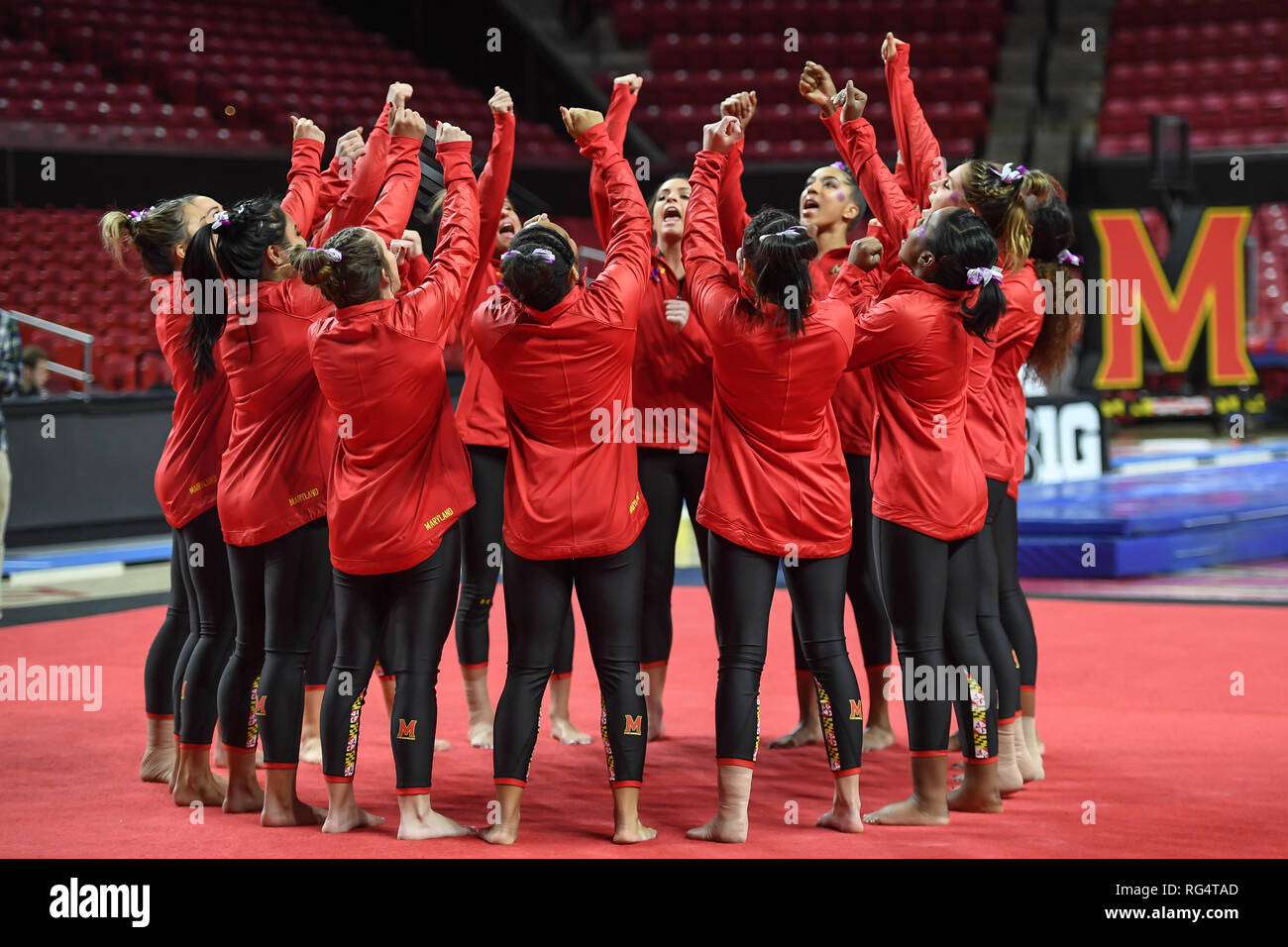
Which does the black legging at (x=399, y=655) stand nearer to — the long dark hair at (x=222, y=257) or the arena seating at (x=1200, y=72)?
the long dark hair at (x=222, y=257)

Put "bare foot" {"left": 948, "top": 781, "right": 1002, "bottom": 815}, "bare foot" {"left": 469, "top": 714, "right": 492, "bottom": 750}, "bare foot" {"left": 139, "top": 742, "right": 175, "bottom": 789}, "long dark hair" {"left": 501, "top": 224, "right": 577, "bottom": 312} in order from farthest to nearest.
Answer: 1. "bare foot" {"left": 469, "top": 714, "right": 492, "bottom": 750}
2. "bare foot" {"left": 139, "top": 742, "right": 175, "bottom": 789}
3. "bare foot" {"left": 948, "top": 781, "right": 1002, "bottom": 815}
4. "long dark hair" {"left": 501, "top": 224, "right": 577, "bottom": 312}

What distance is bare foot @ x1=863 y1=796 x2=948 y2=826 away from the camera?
3281 mm

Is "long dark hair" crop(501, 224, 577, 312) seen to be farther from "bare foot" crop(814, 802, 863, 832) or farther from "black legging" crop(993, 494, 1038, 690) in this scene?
"black legging" crop(993, 494, 1038, 690)

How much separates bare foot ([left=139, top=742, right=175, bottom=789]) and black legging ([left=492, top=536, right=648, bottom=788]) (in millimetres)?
1209

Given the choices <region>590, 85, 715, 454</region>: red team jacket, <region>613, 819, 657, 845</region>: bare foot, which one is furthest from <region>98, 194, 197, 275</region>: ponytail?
<region>613, 819, 657, 845</region>: bare foot

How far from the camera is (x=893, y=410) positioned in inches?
133

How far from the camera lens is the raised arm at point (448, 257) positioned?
3117 millimetres

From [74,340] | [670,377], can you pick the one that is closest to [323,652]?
[670,377]

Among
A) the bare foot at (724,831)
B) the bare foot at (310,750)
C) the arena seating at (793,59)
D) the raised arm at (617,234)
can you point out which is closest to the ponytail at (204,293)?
the raised arm at (617,234)

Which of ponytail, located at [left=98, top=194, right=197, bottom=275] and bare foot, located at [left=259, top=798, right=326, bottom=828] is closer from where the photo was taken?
bare foot, located at [left=259, top=798, right=326, bottom=828]

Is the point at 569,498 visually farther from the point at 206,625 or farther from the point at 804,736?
the point at 804,736

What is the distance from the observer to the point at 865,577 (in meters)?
4.05

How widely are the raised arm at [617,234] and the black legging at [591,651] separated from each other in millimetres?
560

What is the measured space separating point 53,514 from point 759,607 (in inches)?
261
